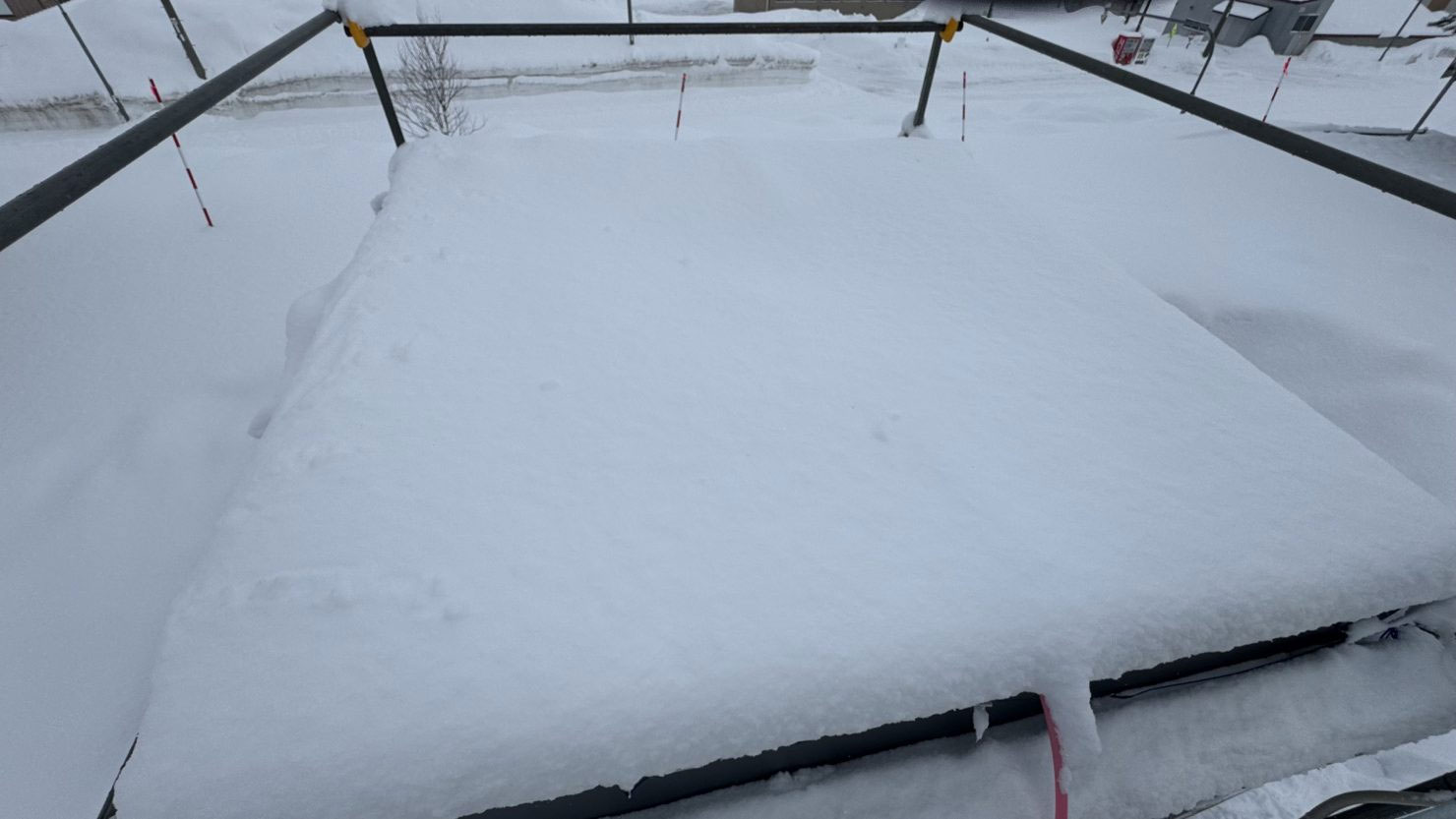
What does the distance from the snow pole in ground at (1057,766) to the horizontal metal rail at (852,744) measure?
0.26 ft

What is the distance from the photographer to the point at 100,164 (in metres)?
1.05

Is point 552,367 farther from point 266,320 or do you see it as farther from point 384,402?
point 266,320

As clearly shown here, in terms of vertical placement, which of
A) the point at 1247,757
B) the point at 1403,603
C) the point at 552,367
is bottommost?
the point at 1247,757

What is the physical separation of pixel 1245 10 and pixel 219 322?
85.1ft

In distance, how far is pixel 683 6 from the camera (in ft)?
57.2

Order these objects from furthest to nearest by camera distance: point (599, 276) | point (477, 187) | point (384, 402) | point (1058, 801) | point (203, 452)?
point (203, 452), point (477, 187), point (599, 276), point (384, 402), point (1058, 801)

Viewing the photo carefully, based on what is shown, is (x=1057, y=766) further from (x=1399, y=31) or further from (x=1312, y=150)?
(x=1399, y=31)

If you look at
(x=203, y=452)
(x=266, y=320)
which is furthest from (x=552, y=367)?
(x=266, y=320)

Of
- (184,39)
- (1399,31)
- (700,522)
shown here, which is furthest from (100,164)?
(1399,31)

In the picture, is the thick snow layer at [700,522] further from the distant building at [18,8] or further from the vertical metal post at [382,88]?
the distant building at [18,8]

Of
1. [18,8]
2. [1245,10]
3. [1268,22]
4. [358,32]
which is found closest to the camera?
[358,32]

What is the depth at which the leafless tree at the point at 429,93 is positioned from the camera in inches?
337

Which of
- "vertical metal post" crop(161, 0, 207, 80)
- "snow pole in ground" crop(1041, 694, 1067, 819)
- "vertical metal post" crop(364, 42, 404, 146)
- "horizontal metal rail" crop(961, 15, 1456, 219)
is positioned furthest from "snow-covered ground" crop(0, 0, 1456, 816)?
"vertical metal post" crop(161, 0, 207, 80)

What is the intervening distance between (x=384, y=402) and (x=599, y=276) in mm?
683
